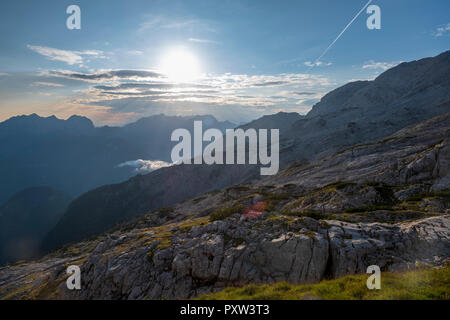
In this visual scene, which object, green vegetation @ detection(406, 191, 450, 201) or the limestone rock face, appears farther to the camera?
green vegetation @ detection(406, 191, 450, 201)

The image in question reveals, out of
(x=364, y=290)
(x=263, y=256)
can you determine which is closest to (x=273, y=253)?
(x=263, y=256)

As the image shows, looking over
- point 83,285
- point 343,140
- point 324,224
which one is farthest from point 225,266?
point 343,140

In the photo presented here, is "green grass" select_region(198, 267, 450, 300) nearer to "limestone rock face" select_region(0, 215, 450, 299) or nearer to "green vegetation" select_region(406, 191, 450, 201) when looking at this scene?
"limestone rock face" select_region(0, 215, 450, 299)

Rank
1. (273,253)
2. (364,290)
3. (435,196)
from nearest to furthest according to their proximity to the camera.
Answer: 1. (364,290)
2. (273,253)
3. (435,196)

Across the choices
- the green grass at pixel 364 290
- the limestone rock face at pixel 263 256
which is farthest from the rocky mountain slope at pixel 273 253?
the green grass at pixel 364 290

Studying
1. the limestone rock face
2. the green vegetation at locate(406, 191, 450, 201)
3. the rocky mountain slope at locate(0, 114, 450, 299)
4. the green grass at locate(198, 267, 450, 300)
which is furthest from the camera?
the green vegetation at locate(406, 191, 450, 201)

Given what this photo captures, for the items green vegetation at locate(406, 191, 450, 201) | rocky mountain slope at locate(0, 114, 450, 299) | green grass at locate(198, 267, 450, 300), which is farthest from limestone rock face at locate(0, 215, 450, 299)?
green vegetation at locate(406, 191, 450, 201)

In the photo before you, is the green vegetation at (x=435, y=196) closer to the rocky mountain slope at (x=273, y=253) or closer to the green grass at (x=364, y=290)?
the rocky mountain slope at (x=273, y=253)

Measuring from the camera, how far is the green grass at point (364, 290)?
10594mm

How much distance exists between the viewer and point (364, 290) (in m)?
11.4

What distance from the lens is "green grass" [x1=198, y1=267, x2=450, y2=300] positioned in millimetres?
10594

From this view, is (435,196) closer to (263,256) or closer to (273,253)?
(273,253)

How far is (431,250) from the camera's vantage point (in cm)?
1712
